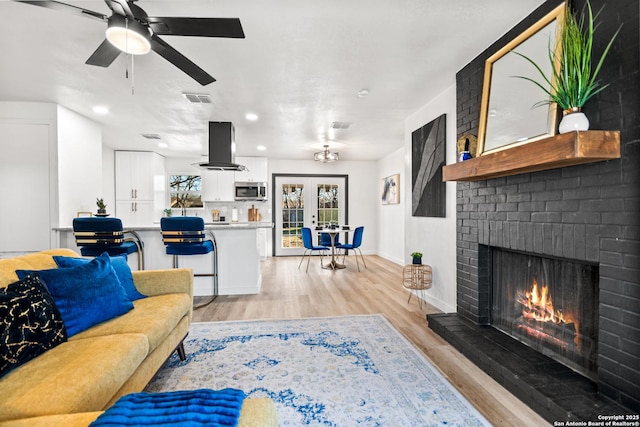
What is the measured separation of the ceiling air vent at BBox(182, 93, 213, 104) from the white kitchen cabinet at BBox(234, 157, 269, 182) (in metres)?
3.42

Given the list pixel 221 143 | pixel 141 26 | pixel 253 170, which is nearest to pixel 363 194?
pixel 253 170

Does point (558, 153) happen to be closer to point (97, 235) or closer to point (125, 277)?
point (125, 277)

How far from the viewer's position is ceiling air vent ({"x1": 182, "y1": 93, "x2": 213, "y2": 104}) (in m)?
3.54

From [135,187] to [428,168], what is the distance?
6.13 meters

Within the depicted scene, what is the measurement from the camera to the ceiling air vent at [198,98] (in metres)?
3.54

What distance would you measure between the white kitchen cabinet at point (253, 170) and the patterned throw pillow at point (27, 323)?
19.0ft

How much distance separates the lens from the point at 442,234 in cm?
347

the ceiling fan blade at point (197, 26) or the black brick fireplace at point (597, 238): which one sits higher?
the ceiling fan blade at point (197, 26)

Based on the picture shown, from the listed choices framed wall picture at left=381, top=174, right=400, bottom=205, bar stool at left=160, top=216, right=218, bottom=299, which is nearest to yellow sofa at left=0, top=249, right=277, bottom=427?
bar stool at left=160, top=216, right=218, bottom=299

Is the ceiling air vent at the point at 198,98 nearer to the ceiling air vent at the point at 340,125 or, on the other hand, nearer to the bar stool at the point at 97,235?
the bar stool at the point at 97,235

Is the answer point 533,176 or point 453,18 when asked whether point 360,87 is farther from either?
point 533,176

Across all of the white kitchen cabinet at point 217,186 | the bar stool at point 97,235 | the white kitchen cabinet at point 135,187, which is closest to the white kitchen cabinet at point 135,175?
the white kitchen cabinet at point 135,187

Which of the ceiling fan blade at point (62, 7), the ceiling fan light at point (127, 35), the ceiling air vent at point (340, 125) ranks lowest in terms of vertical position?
the ceiling fan light at point (127, 35)

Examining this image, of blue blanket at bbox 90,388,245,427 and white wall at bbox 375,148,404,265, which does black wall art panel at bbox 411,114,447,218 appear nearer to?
white wall at bbox 375,148,404,265
